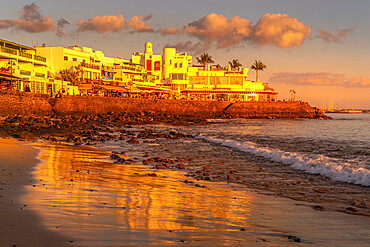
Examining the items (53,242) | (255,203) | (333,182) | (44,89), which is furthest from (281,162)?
(44,89)

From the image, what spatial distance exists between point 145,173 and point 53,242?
7997 mm

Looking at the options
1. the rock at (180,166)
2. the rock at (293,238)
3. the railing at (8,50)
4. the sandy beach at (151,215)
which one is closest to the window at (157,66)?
the railing at (8,50)

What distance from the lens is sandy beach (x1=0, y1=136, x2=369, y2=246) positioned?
5438 millimetres

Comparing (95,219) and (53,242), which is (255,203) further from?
(53,242)

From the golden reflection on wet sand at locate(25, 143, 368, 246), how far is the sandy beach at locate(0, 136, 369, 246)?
0.6 inches

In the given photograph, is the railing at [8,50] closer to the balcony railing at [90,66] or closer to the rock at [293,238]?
the balcony railing at [90,66]

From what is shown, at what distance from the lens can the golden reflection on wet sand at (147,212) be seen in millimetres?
5586

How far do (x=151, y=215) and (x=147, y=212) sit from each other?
9.1 inches

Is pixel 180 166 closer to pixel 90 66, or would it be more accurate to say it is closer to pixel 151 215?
pixel 151 215

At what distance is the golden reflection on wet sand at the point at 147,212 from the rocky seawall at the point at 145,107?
1560 inches

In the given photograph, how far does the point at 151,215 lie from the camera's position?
22.4 ft

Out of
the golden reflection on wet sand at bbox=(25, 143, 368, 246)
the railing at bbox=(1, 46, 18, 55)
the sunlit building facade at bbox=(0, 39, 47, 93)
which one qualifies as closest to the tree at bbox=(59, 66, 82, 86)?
the sunlit building facade at bbox=(0, 39, 47, 93)

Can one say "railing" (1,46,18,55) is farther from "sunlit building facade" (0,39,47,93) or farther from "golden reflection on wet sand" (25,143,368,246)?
"golden reflection on wet sand" (25,143,368,246)

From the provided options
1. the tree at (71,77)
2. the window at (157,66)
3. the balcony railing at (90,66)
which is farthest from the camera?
the window at (157,66)
